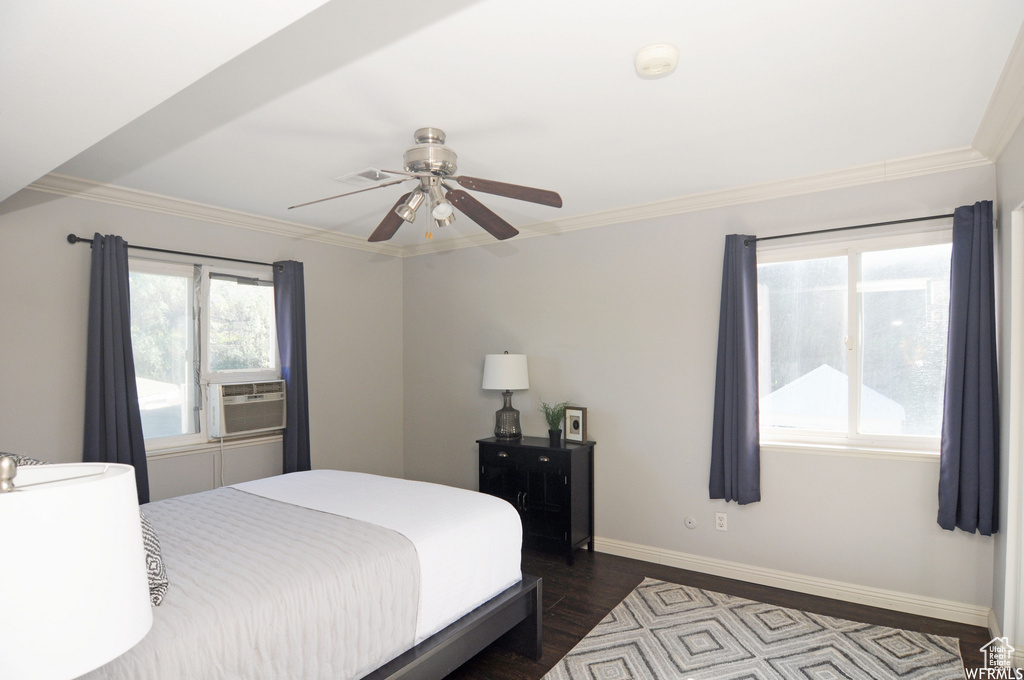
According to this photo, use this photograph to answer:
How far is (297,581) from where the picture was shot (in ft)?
6.49

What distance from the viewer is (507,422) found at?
4492mm

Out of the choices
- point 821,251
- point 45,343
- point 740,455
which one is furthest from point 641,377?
point 45,343

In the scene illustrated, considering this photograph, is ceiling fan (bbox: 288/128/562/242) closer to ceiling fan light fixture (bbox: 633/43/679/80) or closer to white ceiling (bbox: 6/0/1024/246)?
white ceiling (bbox: 6/0/1024/246)

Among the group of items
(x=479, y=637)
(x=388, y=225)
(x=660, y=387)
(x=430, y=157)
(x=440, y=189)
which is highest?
(x=430, y=157)

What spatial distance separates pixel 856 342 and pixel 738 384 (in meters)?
0.69

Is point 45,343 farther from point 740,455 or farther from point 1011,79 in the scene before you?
point 1011,79

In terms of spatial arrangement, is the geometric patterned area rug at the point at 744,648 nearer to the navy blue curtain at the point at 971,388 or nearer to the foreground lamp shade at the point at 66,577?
the navy blue curtain at the point at 971,388

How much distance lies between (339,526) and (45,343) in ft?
7.12

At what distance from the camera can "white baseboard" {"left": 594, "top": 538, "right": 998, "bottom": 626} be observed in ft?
10.1

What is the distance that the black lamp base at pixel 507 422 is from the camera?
14.7 feet

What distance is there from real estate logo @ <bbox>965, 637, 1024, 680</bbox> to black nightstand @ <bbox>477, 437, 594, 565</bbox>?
7.12 feet

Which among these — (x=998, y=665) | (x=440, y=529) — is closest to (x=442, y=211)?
(x=440, y=529)

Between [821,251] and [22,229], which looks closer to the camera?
[22,229]

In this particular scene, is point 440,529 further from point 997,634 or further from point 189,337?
point 997,634
